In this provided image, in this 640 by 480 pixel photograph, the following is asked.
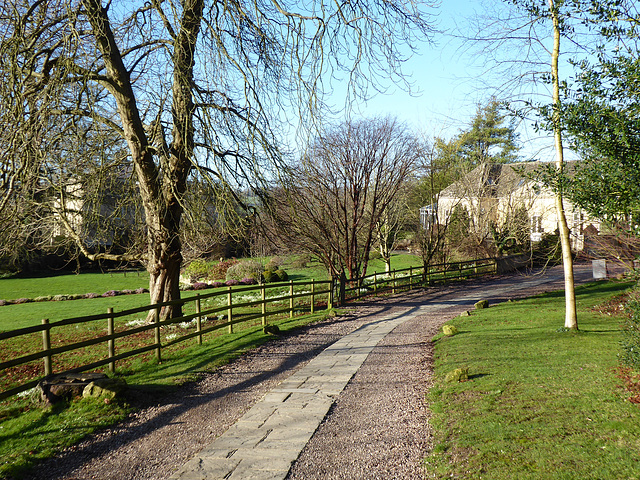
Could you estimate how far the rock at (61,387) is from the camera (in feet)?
19.1

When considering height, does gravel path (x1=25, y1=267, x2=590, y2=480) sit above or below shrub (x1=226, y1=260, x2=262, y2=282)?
below

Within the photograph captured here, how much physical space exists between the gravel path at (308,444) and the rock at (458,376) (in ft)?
1.28

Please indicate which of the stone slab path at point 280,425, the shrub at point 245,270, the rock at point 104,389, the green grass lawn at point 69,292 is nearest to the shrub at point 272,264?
the shrub at point 245,270

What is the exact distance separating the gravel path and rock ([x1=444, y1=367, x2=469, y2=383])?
39 cm

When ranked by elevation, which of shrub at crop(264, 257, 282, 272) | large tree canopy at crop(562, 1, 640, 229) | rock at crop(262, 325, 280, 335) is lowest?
rock at crop(262, 325, 280, 335)

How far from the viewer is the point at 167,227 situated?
10.9 meters

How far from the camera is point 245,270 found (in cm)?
2867

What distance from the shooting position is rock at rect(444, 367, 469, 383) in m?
6.59

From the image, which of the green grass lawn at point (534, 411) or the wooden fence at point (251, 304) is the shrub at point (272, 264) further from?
the green grass lawn at point (534, 411)

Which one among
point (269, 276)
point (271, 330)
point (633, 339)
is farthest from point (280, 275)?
point (633, 339)

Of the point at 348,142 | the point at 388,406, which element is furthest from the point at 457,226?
the point at 388,406

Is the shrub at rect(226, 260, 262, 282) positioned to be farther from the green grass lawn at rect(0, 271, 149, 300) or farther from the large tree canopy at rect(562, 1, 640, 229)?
the large tree canopy at rect(562, 1, 640, 229)

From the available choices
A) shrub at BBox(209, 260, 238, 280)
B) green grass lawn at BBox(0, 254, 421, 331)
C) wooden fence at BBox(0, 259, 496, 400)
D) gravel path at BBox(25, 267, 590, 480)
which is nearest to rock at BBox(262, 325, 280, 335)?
wooden fence at BBox(0, 259, 496, 400)

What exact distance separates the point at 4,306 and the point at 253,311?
43.3 ft
